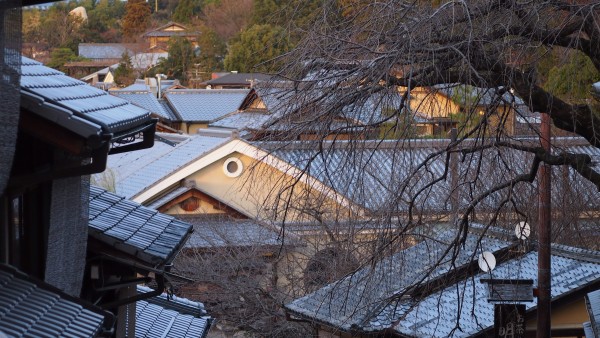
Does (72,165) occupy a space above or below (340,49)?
below

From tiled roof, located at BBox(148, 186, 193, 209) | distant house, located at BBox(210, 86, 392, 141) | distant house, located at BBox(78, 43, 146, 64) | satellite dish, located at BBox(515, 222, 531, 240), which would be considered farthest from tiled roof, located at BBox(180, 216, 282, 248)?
distant house, located at BBox(78, 43, 146, 64)

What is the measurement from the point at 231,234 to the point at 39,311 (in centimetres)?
1287

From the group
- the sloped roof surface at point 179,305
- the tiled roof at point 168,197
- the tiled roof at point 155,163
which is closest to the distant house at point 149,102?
the tiled roof at point 155,163

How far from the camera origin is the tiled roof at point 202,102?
125 ft

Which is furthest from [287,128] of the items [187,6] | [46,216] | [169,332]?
[187,6]

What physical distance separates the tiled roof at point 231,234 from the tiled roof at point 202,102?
20.5 m

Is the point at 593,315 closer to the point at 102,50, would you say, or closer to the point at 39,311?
the point at 39,311

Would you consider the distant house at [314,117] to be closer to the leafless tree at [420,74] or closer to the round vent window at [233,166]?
Answer: the leafless tree at [420,74]

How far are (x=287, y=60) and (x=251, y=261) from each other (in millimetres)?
9235

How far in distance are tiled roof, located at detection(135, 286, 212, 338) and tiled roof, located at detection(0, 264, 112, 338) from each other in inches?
157

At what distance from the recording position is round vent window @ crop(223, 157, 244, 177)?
19.5 meters

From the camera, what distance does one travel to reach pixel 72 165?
16.0 ft

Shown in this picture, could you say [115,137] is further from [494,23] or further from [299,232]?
[299,232]

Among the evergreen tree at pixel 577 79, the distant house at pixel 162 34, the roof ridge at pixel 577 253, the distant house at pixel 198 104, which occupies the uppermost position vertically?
the distant house at pixel 162 34
